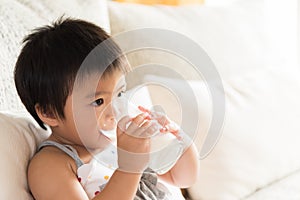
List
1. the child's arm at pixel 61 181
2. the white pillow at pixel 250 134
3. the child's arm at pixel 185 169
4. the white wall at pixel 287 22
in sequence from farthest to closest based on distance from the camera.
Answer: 1. the white wall at pixel 287 22
2. the white pillow at pixel 250 134
3. the child's arm at pixel 185 169
4. the child's arm at pixel 61 181

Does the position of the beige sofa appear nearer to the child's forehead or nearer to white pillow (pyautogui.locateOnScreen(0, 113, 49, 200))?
white pillow (pyautogui.locateOnScreen(0, 113, 49, 200))

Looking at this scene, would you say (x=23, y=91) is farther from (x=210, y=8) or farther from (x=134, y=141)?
(x=210, y=8)

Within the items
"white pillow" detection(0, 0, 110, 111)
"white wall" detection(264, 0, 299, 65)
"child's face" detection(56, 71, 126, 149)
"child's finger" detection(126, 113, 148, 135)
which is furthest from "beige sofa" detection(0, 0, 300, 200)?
"white wall" detection(264, 0, 299, 65)

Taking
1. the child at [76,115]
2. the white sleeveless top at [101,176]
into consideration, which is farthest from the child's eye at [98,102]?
the white sleeveless top at [101,176]

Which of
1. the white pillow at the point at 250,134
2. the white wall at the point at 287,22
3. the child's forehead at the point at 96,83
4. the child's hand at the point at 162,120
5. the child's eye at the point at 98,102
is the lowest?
the white wall at the point at 287,22

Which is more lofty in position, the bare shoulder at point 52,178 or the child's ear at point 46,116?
the child's ear at point 46,116

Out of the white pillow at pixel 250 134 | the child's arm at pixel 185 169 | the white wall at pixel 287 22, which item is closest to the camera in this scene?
the child's arm at pixel 185 169

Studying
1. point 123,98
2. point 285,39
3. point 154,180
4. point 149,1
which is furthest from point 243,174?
point 285,39

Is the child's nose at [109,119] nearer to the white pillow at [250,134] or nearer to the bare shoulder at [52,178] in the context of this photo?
the bare shoulder at [52,178]

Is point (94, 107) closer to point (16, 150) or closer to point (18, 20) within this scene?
point (16, 150)

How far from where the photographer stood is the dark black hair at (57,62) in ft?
3.25

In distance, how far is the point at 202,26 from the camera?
1673 millimetres

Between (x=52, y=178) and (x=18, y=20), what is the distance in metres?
0.43

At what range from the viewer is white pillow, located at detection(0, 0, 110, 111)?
1.14m
